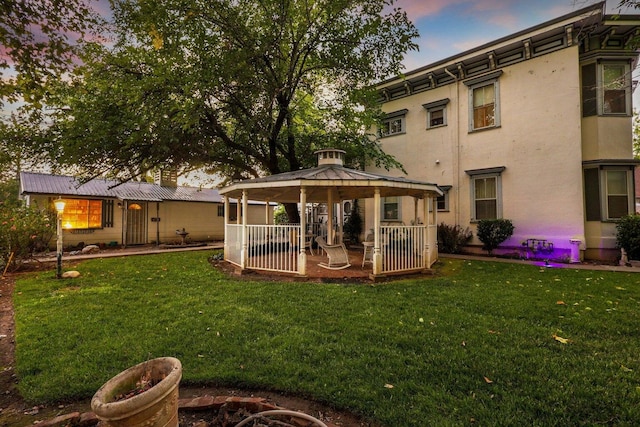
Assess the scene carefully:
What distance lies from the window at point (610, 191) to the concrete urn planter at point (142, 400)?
13.2 meters

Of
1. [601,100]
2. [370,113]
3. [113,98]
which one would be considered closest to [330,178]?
[370,113]

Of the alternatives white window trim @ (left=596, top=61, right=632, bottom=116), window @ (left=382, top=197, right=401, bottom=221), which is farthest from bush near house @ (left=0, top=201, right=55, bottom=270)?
white window trim @ (left=596, top=61, right=632, bottom=116)

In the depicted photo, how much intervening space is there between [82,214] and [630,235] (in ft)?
71.9

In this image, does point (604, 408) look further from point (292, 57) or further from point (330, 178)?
point (292, 57)

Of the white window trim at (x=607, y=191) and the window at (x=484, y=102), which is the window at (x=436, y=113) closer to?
the window at (x=484, y=102)

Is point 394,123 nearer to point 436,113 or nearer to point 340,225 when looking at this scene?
point 436,113

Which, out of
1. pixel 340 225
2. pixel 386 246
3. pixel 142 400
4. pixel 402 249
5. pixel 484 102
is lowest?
pixel 142 400

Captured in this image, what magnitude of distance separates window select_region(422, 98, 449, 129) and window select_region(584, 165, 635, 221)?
223 inches

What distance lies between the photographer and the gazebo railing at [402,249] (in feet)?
25.4

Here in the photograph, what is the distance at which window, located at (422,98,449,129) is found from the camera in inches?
516

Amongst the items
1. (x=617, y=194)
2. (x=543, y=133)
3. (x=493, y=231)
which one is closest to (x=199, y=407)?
(x=493, y=231)

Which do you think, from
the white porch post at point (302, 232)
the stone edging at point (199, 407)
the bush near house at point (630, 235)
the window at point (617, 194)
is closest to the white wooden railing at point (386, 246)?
the white porch post at point (302, 232)

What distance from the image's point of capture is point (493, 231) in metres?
11.0

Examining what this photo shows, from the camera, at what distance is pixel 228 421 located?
220cm
